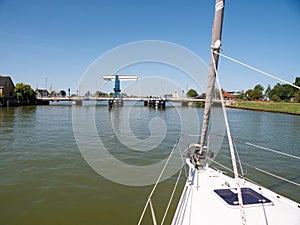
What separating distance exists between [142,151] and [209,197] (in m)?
7.41

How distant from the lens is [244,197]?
11.7ft

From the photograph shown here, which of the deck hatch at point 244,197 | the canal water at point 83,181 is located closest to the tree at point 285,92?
the canal water at point 83,181

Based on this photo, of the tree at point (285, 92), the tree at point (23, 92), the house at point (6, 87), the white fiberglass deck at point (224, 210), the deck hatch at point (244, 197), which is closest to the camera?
the white fiberglass deck at point (224, 210)

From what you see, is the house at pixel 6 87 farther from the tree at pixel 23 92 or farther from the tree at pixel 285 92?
the tree at pixel 285 92

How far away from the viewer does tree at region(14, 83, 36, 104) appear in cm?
5119

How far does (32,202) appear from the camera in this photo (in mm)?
5539

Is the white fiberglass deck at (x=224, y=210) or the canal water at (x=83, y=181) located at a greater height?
the white fiberglass deck at (x=224, y=210)

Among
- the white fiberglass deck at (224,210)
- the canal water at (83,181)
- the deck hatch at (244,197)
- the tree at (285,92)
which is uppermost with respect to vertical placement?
the tree at (285,92)

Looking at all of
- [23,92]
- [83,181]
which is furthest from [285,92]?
[83,181]

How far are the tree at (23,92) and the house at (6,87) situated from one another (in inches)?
46.1

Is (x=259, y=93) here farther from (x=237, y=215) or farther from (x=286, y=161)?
(x=237, y=215)

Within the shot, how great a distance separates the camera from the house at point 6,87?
1844 inches

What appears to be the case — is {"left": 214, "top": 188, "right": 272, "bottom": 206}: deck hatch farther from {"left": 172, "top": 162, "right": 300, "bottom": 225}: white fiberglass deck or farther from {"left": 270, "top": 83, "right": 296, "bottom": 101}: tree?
{"left": 270, "top": 83, "right": 296, "bottom": 101}: tree

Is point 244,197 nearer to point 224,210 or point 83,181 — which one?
point 224,210
